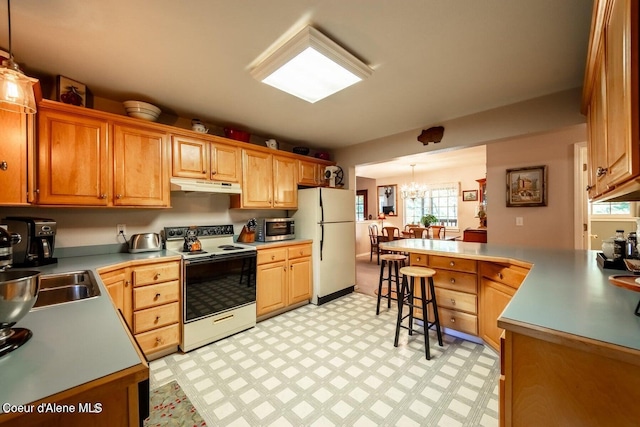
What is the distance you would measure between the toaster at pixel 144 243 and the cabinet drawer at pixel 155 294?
456 millimetres

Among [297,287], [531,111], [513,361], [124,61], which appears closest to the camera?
[513,361]

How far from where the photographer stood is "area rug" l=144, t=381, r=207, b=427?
1.54 metres

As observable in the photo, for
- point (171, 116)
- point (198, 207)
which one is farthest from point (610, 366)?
point (171, 116)

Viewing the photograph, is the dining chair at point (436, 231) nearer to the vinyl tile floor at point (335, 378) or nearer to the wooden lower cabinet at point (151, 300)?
the vinyl tile floor at point (335, 378)

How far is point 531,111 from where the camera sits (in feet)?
8.07

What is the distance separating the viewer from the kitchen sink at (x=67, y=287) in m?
1.37

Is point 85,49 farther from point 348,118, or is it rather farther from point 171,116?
point 348,118

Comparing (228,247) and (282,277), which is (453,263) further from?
(228,247)

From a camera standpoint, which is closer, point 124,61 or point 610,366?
point 610,366

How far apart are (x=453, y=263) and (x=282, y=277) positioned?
1.90 m

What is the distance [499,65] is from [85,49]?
2866 millimetres

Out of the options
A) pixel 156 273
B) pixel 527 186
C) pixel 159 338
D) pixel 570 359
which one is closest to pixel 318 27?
pixel 570 359

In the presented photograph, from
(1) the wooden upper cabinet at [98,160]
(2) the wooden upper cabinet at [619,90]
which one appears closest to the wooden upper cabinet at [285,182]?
(1) the wooden upper cabinet at [98,160]

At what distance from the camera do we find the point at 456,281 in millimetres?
2518
